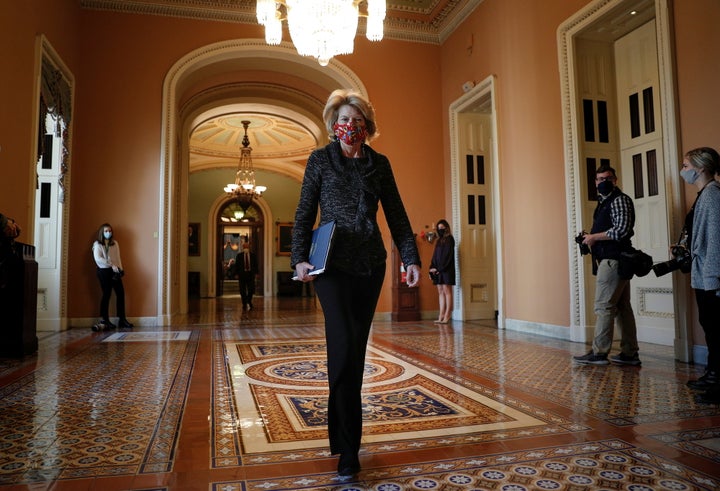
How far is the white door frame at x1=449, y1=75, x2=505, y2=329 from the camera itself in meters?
6.72

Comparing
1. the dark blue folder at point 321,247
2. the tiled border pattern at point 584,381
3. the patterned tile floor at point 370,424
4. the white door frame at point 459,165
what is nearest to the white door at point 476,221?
the white door frame at point 459,165

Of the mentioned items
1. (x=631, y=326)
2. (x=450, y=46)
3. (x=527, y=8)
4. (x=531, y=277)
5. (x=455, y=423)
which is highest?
(x=450, y=46)

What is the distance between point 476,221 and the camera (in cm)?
777

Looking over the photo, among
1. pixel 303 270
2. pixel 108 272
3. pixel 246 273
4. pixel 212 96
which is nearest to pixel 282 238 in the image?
pixel 246 273

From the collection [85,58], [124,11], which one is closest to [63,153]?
[85,58]

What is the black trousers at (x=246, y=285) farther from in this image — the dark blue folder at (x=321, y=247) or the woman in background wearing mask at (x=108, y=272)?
the dark blue folder at (x=321, y=247)

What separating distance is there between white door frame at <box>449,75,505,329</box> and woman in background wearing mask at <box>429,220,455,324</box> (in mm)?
394

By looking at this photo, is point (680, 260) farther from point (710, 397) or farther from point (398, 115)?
point (398, 115)

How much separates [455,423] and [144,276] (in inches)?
236

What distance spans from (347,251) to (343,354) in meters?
0.38

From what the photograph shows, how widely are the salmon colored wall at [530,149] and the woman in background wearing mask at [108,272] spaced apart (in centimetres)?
519

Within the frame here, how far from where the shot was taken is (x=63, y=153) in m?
6.68

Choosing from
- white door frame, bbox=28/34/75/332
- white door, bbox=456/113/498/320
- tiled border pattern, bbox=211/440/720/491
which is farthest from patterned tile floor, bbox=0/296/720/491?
white door, bbox=456/113/498/320

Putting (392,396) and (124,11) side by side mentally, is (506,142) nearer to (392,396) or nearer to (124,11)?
(392,396)
